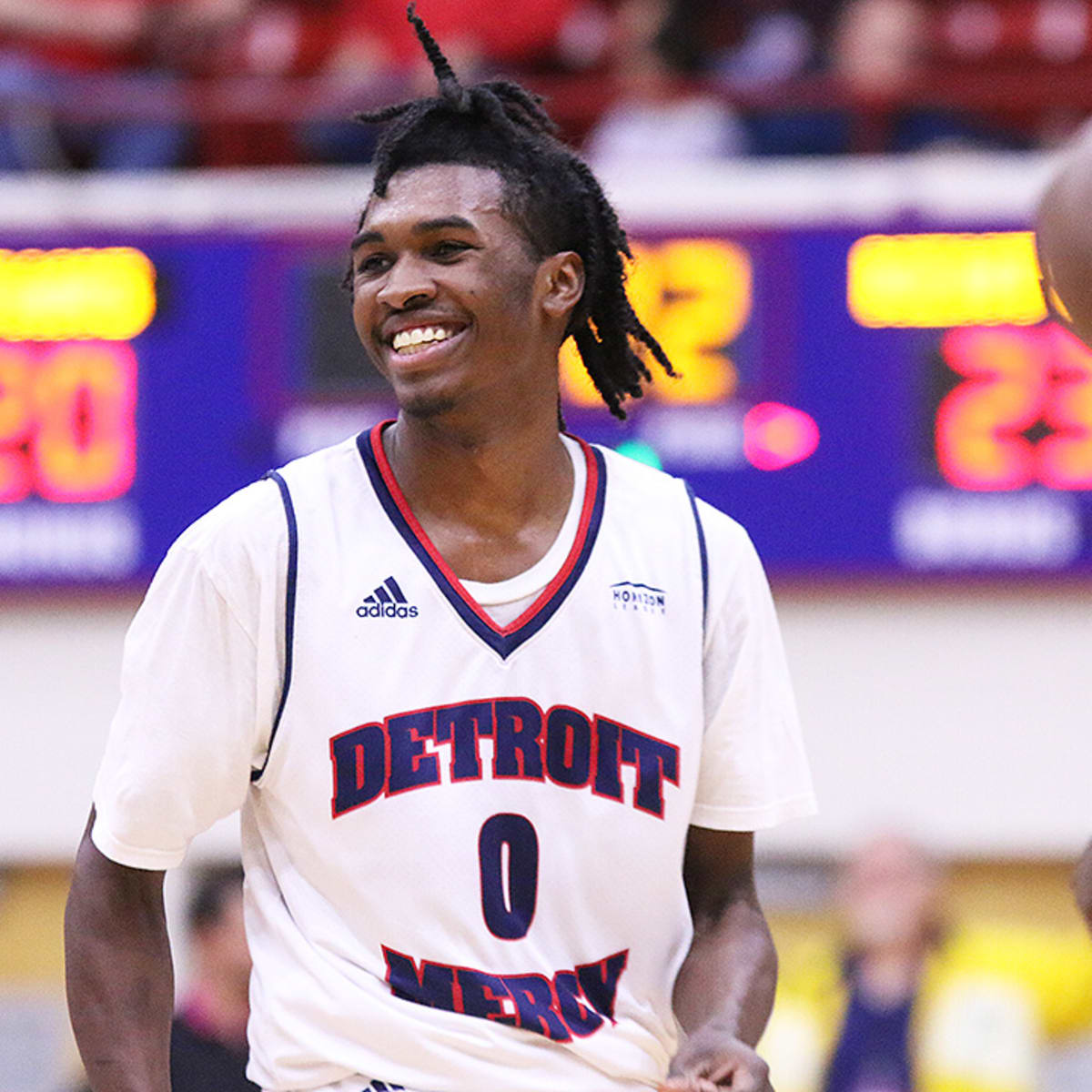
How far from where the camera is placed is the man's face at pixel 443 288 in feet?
9.14

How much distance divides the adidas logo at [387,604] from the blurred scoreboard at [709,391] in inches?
150

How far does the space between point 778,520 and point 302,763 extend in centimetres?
409

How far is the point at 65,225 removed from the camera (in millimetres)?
6961

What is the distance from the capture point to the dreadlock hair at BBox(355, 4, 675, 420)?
2.89m

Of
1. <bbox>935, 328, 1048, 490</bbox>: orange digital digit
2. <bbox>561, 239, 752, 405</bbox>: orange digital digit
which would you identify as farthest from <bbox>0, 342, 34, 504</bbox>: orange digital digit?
<bbox>935, 328, 1048, 490</bbox>: orange digital digit

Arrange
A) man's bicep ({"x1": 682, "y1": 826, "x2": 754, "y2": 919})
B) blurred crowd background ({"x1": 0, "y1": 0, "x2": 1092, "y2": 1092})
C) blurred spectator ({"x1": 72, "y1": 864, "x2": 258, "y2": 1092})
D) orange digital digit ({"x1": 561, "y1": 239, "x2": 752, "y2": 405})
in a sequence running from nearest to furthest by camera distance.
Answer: man's bicep ({"x1": 682, "y1": 826, "x2": 754, "y2": 919}) < blurred spectator ({"x1": 72, "y1": 864, "x2": 258, "y2": 1092}) < blurred crowd background ({"x1": 0, "y1": 0, "x2": 1092, "y2": 1092}) < orange digital digit ({"x1": 561, "y1": 239, "x2": 752, "y2": 405})

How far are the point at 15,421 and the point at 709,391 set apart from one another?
2.16 m

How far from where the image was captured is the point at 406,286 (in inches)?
109

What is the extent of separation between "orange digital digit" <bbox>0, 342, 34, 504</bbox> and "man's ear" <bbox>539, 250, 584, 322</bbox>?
162 inches

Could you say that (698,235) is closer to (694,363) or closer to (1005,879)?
(694,363)

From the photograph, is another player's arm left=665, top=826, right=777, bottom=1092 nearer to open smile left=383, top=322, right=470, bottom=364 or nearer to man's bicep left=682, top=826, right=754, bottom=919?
man's bicep left=682, top=826, right=754, bottom=919

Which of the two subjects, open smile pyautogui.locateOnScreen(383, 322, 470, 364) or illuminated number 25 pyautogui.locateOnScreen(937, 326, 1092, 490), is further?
illuminated number 25 pyautogui.locateOnScreen(937, 326, 1092, 490)

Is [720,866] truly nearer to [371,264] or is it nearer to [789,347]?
[371,264]

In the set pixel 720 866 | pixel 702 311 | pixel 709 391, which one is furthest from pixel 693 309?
pixel 720 866
